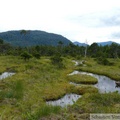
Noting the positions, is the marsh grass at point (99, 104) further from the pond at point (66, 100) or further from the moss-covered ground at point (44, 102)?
the pond at point (66, 100)

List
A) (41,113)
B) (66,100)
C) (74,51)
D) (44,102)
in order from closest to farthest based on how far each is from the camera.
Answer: (41,113) → (44,102) → (66,100) → (74,51)

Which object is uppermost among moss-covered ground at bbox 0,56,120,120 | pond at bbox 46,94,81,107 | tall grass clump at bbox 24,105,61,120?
tall grass clump at bbox 24,105,61,120

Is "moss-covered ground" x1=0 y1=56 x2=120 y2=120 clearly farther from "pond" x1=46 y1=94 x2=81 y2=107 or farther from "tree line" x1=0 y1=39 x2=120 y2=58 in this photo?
"tree line" x1=0 y1=39 x2=120 y2=58

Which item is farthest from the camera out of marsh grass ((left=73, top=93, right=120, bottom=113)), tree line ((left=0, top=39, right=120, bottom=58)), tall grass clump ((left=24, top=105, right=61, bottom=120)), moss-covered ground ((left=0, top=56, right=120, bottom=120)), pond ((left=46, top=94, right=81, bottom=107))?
tree line ((left=0, top=39, right=120, bottom=58))

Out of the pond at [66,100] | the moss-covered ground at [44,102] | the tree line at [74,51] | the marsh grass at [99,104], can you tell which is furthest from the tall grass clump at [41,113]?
the tree line at [74,51]

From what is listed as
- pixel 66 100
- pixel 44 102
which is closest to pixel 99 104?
pixel 44 102

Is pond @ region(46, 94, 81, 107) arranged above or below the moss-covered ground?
below

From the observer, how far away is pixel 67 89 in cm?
3203

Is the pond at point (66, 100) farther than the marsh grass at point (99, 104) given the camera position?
Yes

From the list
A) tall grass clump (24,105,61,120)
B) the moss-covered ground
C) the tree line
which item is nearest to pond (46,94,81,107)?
the moss-covered ground

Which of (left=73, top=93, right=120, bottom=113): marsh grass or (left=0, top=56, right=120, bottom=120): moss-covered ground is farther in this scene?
(left=73, top=93, right=120, bottom=113): marsh grass

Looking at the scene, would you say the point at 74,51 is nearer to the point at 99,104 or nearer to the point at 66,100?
the point at 66,100

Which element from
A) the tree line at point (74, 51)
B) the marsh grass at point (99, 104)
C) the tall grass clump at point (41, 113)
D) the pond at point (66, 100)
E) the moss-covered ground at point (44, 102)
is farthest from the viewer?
the tree line at point (74, 51)

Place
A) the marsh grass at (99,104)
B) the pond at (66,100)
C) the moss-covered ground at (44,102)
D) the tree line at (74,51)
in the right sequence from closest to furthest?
the moss-covered ground at (44,102) → the marsh grass at (99,104) → the pond at (66,100) → the tree line at (74,51)
